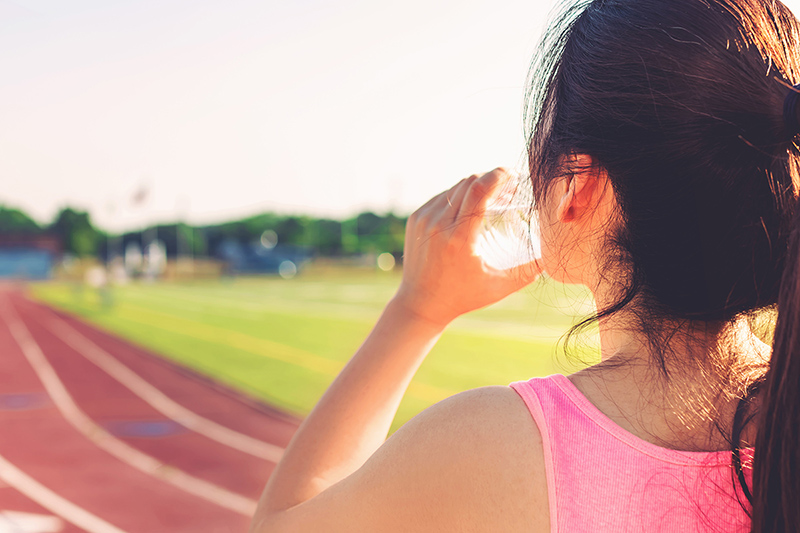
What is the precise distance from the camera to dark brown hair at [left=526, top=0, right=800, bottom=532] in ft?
2.16

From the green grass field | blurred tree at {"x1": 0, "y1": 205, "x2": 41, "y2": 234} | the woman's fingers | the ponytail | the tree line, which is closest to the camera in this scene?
the ponytail

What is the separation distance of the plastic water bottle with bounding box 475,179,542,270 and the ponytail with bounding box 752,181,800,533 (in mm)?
324

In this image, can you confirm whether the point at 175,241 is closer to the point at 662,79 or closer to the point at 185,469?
the point at 185,469

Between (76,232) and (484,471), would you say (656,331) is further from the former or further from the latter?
(76,232)

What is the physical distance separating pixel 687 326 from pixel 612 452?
0.57 ft

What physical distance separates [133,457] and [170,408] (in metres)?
2.44

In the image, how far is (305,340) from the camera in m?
18.2

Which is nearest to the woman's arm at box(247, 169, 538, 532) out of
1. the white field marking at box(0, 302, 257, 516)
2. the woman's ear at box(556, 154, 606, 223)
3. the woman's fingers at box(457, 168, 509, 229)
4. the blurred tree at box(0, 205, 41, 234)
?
the woman's fingers at box(457, 168, 509, 229)

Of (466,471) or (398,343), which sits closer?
(466,471)

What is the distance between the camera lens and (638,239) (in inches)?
29.3

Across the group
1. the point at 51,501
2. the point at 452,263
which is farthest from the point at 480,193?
the point at 51,501

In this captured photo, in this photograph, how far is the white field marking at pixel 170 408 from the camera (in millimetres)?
8445

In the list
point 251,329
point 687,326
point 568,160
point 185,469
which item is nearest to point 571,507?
point 687,326

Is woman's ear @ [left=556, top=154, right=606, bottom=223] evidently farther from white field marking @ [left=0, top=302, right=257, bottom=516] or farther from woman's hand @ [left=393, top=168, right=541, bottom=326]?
white field marking @ [left=0, top=302, right=257, bottom=516]
